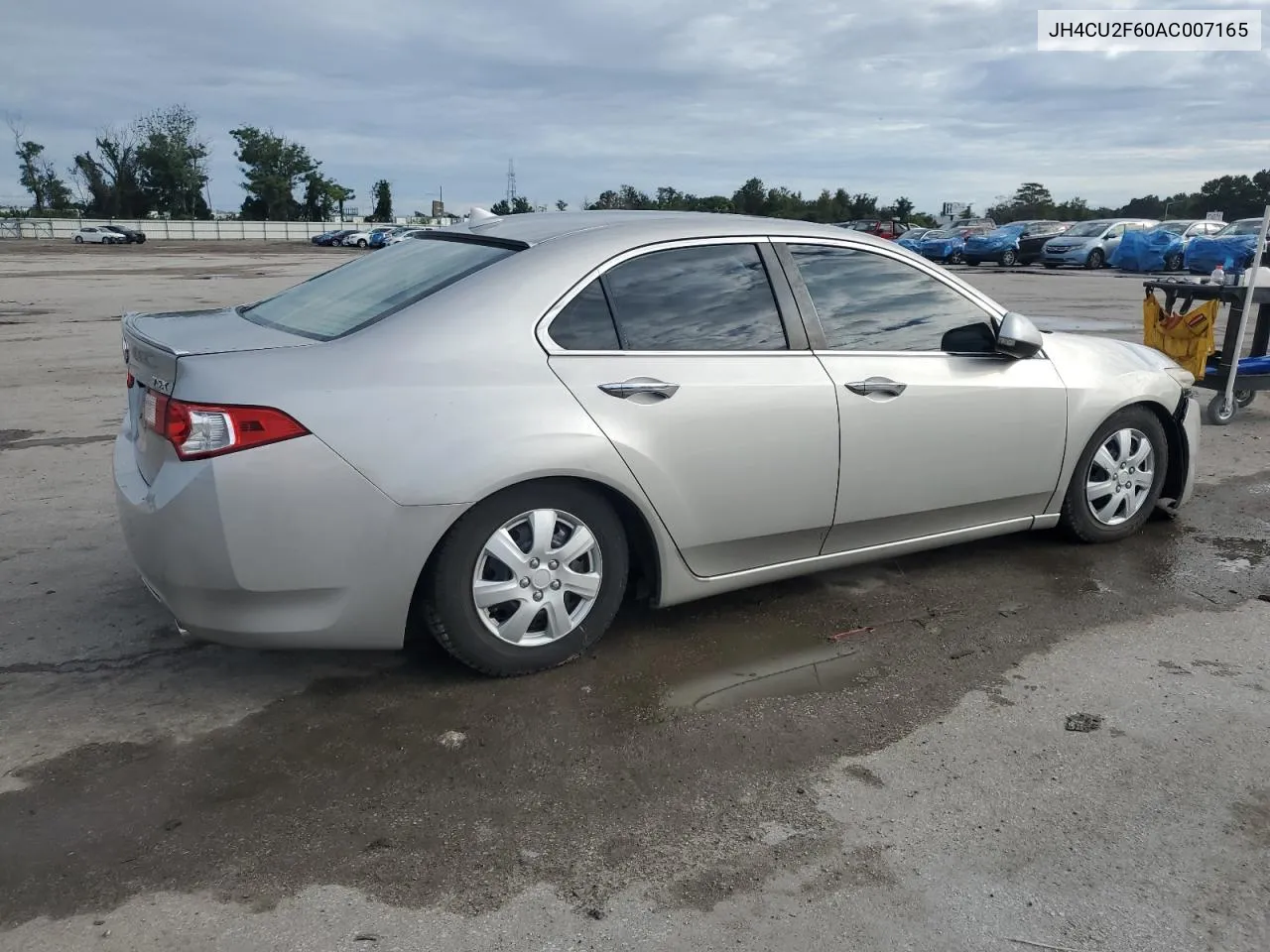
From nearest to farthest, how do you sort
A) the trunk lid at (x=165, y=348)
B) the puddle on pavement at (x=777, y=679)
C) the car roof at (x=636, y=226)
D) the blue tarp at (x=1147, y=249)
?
the trunk lid at (x=165, y=348), the puddle on pavement at (x=777, y=679), the car roof at (x=636, y=226), the blue tarp at (x=1147, y=249)

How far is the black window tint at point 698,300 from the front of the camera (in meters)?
3.76

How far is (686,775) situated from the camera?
3.10 m

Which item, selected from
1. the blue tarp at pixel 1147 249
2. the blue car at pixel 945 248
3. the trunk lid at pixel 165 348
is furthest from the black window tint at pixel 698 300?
the blue car at pixel 945 248

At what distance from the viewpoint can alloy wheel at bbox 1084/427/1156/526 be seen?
497cm

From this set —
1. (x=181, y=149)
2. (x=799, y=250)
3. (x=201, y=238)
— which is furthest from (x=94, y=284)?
(x=181, y=149)

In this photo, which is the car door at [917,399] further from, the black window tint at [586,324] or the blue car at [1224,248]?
the blue car at [1224,248]

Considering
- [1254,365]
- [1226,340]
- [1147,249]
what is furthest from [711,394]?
[1147,249]

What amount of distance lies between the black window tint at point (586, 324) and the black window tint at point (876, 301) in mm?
883

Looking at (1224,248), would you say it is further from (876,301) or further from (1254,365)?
(876,301)

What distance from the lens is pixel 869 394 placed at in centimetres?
409

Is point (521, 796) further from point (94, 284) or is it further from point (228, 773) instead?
point (94, 284)

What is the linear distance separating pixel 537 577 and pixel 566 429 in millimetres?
505

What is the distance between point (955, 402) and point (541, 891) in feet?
8.64

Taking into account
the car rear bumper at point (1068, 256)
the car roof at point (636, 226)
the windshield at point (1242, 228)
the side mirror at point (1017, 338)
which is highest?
the windshield at point (1242, 228)
